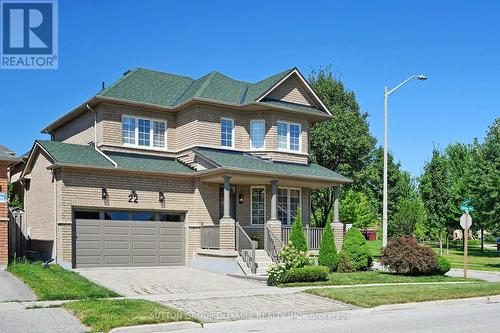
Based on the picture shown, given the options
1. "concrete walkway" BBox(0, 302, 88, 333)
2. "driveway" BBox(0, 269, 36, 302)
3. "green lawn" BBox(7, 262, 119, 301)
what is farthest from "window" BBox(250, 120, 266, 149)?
"concrete walkway" BBox(0, 302, 88, 333)

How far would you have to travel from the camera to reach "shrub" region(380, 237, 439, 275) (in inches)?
874

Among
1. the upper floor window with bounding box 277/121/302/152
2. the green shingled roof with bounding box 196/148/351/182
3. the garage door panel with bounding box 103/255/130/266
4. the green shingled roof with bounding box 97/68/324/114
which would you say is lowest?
the garage door panel with bounding box 103/255/130/266

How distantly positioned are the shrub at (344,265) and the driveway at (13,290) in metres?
12.2

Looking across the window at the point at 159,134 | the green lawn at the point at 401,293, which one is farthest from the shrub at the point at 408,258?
the window at the point at 159,134

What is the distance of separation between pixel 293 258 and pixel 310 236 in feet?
16.7

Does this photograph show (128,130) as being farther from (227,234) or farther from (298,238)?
(298,238)

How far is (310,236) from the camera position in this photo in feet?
80.2

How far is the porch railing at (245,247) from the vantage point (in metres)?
21.1

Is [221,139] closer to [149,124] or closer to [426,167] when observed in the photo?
[149,124]

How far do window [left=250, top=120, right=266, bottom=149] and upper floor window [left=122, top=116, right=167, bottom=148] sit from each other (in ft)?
13.2

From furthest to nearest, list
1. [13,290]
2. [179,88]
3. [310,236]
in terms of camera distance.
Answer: [179,88], [310,236], [13,290]

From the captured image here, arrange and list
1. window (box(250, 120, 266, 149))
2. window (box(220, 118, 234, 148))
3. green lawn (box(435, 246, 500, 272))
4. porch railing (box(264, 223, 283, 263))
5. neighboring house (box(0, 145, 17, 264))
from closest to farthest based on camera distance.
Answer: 1. neighboring house (box(0, 145, 17, 264))
2. porch railing (box(264, 223, 283, 263))
3. window (box(220, 118, 234, 148))
4. window (box(250, 120, 266, 149))
5. green lawn (box(435, 246, 500, 272))

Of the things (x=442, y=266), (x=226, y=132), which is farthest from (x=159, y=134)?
(x=442, y=266)

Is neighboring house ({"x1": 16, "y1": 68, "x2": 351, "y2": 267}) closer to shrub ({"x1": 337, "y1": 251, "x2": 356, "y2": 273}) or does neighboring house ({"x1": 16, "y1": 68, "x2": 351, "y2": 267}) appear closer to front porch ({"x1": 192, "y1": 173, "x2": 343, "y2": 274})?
front porch ({"x1": 192, "y1": 173, "x2": 343, "y2": 274})
